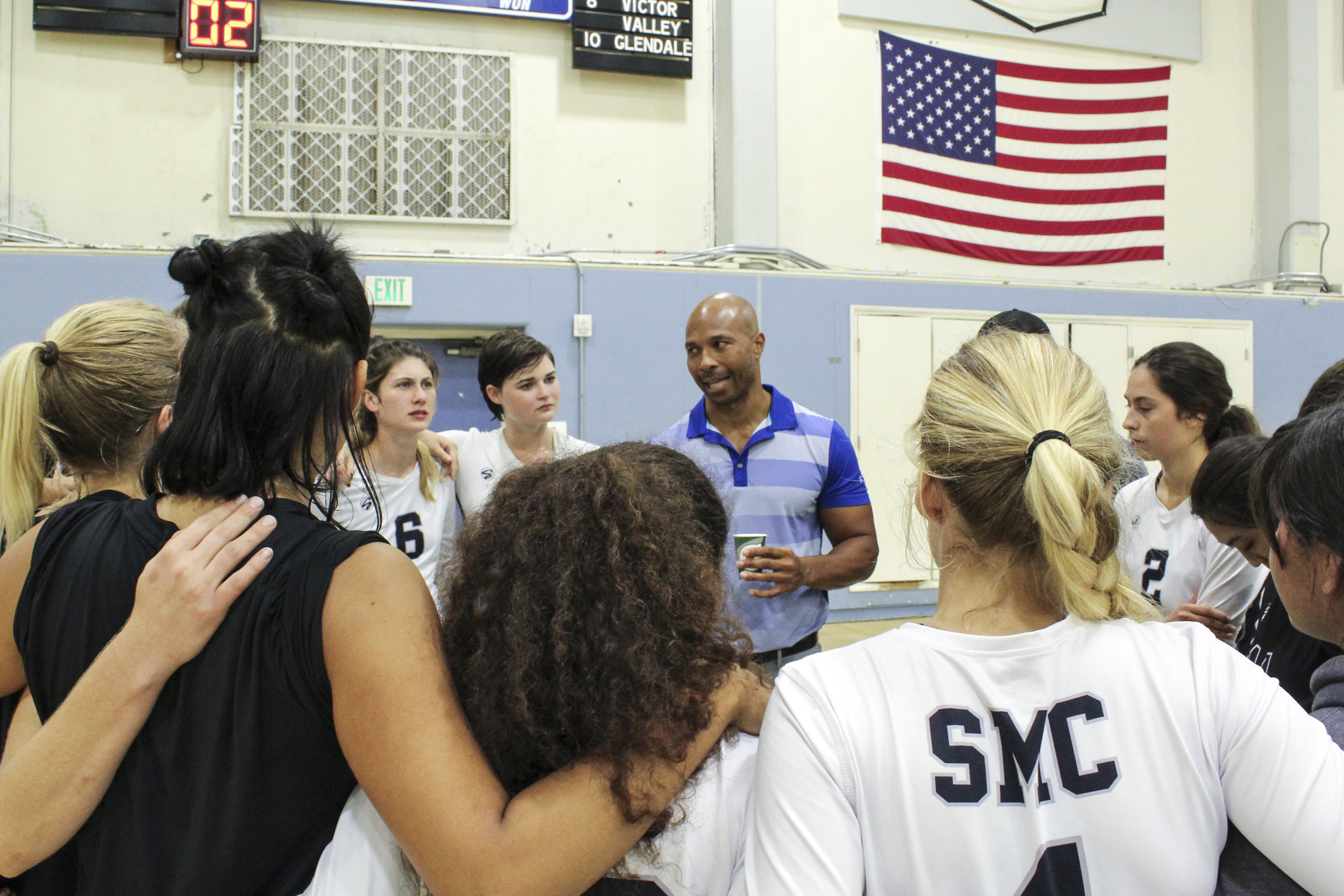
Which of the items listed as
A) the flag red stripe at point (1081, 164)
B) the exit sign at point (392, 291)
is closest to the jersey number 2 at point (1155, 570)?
the exit sign at point (392, 291)

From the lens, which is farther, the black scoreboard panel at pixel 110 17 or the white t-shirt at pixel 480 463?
the black scoreboard panel at pixel 110 17

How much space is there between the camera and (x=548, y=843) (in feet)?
3.01

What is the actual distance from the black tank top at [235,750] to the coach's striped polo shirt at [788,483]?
5.79 feet

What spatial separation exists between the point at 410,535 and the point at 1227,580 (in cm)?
256

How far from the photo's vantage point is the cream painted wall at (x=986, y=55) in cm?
773

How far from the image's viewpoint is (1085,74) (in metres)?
8.25

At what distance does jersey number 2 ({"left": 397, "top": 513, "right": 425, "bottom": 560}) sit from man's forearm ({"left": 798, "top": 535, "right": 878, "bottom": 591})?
1362mm

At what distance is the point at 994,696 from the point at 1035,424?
1.11 feet

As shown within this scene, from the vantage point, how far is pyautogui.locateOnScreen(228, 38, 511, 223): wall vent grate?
6.70 metres

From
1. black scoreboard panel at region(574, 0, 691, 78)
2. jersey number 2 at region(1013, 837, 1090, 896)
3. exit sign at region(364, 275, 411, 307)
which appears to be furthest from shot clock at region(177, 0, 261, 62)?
jersey number 2 at region(1013, 837, 1090, 896)

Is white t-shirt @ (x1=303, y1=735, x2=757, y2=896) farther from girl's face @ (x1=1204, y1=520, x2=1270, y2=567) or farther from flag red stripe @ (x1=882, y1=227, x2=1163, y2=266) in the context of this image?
flag red stripe @ (x1=882, y1=227, x2=1163, y2=266)

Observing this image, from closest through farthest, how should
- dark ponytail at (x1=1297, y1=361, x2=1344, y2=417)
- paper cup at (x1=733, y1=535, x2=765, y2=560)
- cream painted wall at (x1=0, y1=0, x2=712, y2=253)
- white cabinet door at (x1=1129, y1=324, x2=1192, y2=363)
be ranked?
dark ponytail at (x1=1297, y1=361, x2=1344, y2=417), paper cup at (x1=733, y1=535, x2=765, y2=560), cream painted wall at (x1=0, y1=0, x2=712, y2=253), white cabinet door at (x1=1129, y1=324, x2=1192, y2=363)

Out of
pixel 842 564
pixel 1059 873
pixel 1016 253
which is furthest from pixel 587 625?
pixel 1016 253

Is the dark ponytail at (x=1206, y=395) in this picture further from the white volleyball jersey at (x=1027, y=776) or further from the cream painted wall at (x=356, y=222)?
the cream painted wall at (x=356, y=222)
